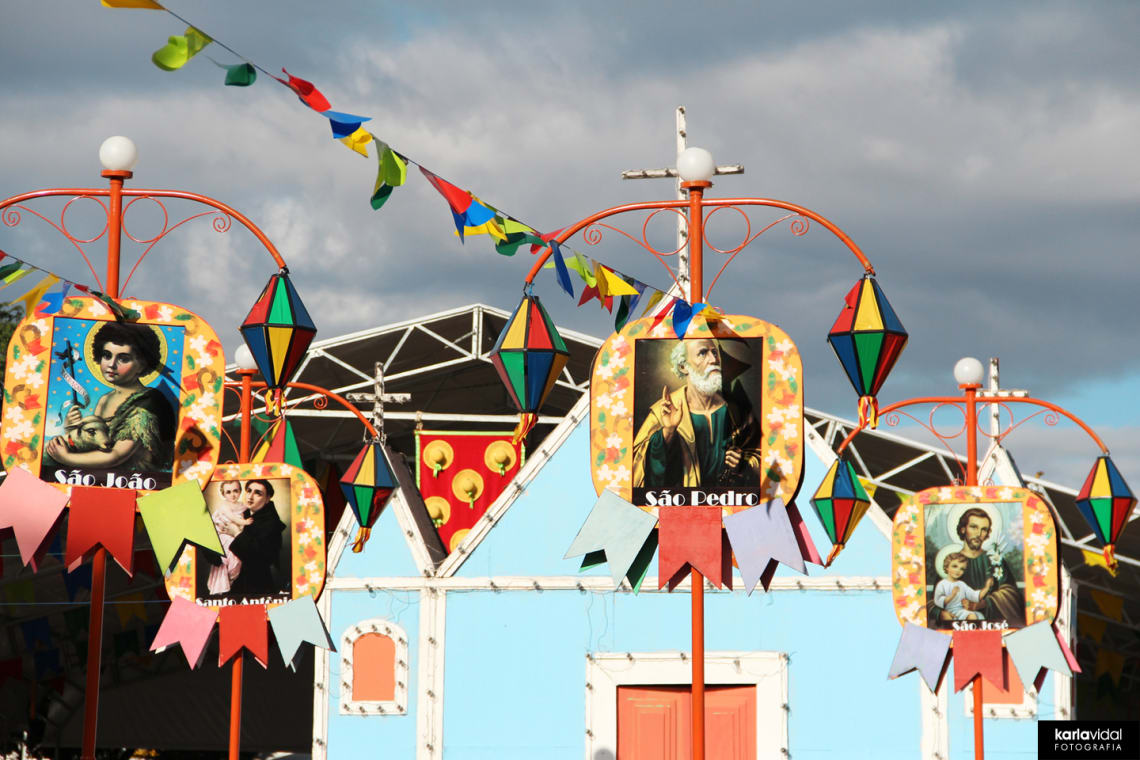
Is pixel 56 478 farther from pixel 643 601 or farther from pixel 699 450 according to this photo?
pixel 643 601

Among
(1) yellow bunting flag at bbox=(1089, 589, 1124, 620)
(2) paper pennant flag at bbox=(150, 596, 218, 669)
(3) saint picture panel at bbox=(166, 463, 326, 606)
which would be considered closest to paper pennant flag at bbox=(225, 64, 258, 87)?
(3) saint picture panel at bbox=(166, 463, 326, 606)

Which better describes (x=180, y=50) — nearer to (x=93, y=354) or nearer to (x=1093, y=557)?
(x=93, y=354)

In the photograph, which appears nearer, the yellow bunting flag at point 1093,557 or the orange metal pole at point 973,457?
the orange metal pole at point 973,457

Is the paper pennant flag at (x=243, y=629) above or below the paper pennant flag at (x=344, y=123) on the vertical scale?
below

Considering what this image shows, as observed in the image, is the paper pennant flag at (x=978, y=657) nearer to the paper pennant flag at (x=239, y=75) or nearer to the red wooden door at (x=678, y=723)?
the red wooden door at (x=678, y=723)

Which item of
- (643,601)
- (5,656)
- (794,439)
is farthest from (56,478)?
(5,656)

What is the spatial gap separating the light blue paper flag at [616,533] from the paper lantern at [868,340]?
159 cm

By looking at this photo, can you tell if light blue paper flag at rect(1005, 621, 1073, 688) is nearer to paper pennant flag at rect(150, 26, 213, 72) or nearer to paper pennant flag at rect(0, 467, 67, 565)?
paper pennant flag at rect(0, 467, 67, 565)

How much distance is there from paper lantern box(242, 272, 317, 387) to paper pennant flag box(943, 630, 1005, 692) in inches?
317

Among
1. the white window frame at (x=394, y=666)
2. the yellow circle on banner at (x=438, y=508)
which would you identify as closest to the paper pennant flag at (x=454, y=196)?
the white window frame at (x=394, y=666)

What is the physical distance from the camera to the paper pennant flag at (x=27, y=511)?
8742 mm

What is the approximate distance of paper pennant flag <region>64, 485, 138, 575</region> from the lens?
8.73 m

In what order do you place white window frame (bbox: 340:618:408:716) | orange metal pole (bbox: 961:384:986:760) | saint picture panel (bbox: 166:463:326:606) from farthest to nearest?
white window frame (bbox: 340:618:408:716)
orange metal pole (bbox: 961:384:986:760)
saint picture panel (bbox: 166:463:326:606)

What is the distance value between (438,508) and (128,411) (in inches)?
505
